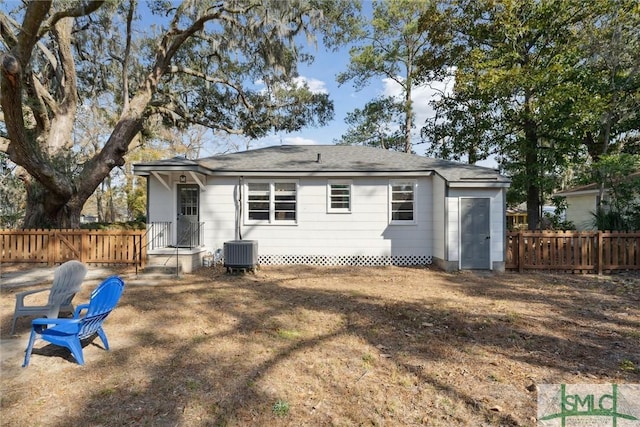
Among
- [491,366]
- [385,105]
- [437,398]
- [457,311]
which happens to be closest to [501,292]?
[457,311]

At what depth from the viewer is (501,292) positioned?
25.3 ft

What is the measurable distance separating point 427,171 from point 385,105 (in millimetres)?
15436

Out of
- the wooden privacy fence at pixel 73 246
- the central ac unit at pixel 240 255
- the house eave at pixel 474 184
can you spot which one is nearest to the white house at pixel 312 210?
the house eave at pixel 474 184

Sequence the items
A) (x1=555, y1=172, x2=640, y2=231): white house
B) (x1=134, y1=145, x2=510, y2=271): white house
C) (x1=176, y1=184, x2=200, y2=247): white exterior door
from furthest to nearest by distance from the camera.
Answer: (x1=555, y1=172, x2=640, y2=231): white house, (x1=134, y1=145, x2=510, y2=271): white house, (x1=176, y1=184, x2=200, y2=247): white exterior door

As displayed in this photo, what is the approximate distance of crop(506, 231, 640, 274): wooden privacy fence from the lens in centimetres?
990

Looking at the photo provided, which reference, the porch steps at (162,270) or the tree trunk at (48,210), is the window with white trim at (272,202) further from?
the tree trunk at (48,210)

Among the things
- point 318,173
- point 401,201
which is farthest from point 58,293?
point 401,201

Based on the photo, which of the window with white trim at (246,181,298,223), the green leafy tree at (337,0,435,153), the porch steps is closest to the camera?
the porch steps

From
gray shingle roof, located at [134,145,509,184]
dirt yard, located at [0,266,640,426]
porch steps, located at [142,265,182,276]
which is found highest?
gray shingle roof, located at [134,145,509,184]

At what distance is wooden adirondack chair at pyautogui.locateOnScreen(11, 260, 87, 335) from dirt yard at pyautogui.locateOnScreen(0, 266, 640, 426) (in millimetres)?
467

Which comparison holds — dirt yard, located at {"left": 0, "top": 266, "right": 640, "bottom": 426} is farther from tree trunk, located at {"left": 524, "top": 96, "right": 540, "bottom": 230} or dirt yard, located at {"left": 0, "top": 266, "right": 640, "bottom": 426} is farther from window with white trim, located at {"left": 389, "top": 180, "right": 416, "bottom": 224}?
tree trunk, located at {"left": 524, "top": 96, "right": 540, "bottom": 230}

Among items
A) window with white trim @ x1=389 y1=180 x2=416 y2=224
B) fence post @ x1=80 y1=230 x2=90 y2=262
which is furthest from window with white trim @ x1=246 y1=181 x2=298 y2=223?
fence post @ x1=80 y1=230 x2=90 y2=262

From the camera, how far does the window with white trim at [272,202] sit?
37.7 ft

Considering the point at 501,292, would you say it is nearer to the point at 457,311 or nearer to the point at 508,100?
A: the point at 457,311
